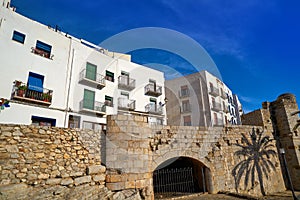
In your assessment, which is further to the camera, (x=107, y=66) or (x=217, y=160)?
(x=107, y=66)

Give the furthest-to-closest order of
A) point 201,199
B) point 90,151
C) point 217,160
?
point 217,160 → point 201,199 → point 90,151

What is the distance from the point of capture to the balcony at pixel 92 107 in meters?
13.6

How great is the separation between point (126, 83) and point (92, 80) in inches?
152

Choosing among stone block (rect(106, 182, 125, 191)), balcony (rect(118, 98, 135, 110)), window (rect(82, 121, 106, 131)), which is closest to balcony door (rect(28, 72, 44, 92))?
window (rect(82, 121, 106, 131))

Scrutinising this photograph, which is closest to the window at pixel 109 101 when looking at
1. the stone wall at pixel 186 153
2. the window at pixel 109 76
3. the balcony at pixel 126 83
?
the balcony at pixel 126 83

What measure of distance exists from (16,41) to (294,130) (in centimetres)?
1930

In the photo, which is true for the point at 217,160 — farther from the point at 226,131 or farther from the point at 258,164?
the point at 258,164

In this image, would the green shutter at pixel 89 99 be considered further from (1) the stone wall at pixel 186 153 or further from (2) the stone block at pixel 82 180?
(2) the stone block at pixel 82 180

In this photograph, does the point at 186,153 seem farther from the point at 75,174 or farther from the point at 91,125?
the point at 91,125

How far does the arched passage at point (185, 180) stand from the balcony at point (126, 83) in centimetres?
1010

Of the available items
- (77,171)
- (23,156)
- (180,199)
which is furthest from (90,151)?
(180,199)

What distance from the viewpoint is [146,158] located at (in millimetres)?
6281

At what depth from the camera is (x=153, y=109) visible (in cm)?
1877

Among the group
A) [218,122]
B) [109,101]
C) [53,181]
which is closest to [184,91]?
[218,122]
